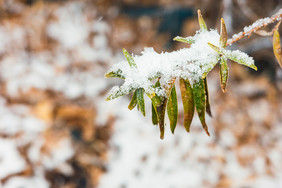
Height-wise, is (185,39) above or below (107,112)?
below

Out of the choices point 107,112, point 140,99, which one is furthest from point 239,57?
point 107,112

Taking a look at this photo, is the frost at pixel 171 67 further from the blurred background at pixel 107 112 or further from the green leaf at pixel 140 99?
the blurred background at pixel 107 112

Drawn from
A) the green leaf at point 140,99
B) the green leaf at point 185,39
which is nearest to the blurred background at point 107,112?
the green leaf at point 185,39

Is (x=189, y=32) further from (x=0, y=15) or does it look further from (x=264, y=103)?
(x=0, y=15)

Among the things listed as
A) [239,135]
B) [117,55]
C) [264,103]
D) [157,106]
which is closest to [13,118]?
[117,55]

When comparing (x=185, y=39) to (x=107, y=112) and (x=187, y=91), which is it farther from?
(x=107, y=112)

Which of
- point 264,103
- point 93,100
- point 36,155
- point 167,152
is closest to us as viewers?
point 36,155

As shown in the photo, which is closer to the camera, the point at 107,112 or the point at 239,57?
the point at 239,57

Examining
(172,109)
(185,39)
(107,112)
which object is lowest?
(172,109)
